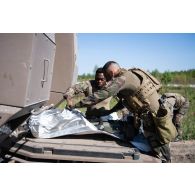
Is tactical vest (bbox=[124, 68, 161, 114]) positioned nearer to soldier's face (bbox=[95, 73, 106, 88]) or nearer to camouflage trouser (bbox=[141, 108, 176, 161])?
camouflage trouser (bbox=[141, 108, 176, 161])

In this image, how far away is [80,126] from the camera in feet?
10.2

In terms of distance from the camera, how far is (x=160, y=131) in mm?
3012

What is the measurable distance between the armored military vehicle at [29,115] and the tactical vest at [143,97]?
18.2 inches

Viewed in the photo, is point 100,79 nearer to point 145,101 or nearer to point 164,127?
point 145,101

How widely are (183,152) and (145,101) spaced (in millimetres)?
2131

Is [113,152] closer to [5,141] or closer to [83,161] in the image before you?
[83,161]

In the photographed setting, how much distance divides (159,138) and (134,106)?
0.52 m

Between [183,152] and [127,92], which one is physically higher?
[127,92]

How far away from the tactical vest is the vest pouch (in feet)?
0.78

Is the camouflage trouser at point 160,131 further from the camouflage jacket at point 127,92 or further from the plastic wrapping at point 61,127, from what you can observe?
the camouflage jacket at point 127,92

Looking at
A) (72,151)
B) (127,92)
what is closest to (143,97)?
(127,92)

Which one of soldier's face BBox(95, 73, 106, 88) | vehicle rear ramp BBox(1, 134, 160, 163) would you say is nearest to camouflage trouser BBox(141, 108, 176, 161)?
vehicle rear ramp BBox(1, 134, 160, 163)

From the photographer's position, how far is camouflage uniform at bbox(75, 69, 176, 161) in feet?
9.95

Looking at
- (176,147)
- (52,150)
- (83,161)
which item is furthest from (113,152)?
(176,147)
